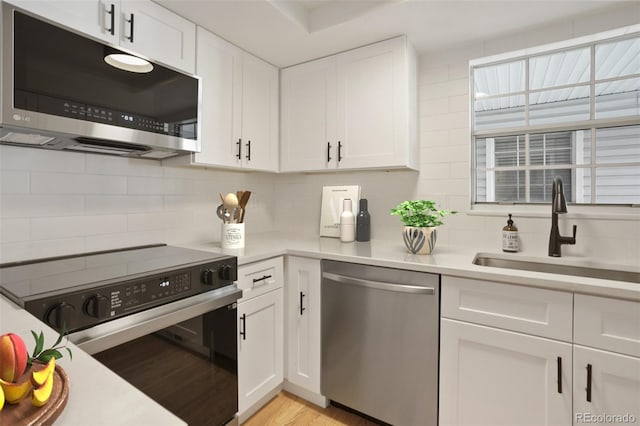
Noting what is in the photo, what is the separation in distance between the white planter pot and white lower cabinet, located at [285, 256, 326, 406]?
1.78ft

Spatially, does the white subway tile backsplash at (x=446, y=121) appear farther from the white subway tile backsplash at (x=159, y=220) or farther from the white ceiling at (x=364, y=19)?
the white subway tile backsplash at (x=159, y=220)

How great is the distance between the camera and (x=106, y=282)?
1.11 meters

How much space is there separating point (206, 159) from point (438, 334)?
1544 mm

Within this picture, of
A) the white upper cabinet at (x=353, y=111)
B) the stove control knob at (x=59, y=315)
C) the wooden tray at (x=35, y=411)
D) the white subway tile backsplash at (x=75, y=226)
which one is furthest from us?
A: the white upper cabinet at (x=353, y=111)

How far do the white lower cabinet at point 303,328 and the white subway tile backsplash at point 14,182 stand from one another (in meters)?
1.32

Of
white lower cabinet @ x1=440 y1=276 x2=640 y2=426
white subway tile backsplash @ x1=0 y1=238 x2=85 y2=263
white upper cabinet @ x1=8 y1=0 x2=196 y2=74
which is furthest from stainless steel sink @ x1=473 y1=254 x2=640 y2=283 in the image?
white subway tile backsplash @ x1=0 y1=238 x2=85 y2=263

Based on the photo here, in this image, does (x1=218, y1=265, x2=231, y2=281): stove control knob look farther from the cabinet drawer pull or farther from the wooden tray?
the wooden tray

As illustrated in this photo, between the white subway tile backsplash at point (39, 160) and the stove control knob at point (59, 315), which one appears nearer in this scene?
Result: the stove control knob at point (59, 315)

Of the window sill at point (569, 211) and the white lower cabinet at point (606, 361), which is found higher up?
the window sill at point (569, 211)

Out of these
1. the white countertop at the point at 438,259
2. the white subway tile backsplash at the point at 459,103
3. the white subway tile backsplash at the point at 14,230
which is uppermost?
the white subway tile backsplash at the point at 459,103

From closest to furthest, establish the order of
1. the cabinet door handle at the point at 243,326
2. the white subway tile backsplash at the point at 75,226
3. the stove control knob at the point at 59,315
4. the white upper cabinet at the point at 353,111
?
the stove control knob at the point at 59,315
the white subway tile backsplash at the point at 75,226
the cabinet door handle at the point at 243,326
the white upper cabinet at the point at 353,111

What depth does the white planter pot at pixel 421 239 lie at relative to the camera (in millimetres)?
1787

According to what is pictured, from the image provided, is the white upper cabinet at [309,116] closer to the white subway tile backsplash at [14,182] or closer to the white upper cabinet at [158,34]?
the white upper cabinet at [158,34]

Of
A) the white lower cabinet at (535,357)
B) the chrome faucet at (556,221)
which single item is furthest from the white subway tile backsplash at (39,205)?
the chrome faucet at (556,221)
